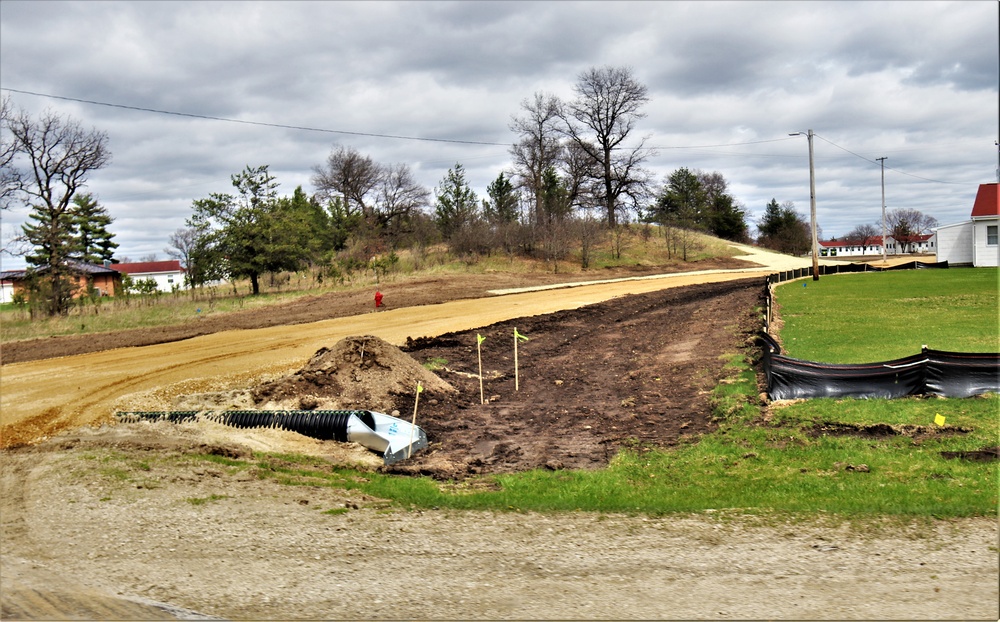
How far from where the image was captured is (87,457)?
1147cm

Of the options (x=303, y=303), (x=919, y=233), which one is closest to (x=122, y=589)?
(x=303, y=303)

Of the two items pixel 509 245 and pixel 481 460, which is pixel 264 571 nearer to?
pixel 481 460

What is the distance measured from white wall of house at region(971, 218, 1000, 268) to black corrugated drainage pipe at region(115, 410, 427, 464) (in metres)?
52.4

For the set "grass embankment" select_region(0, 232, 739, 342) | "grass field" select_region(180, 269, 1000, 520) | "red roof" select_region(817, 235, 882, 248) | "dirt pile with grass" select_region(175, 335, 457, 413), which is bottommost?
"grass field" select_region(180, 269, 1000, 520)

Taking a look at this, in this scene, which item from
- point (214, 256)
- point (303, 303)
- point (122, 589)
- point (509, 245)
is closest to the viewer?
point (122, 589)

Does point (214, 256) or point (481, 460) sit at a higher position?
point (214, 256)

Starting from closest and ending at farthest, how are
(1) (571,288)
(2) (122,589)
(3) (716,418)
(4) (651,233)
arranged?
(2) (122,589) → (3) (716,418) → (1) (571,288) → (4) (651,233)

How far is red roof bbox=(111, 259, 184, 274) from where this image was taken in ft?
379

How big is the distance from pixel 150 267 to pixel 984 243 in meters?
115

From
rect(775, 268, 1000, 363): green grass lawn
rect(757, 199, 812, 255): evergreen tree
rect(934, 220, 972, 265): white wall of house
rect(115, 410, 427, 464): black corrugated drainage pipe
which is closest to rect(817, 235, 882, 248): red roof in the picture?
rect(757, 199, 812, 255): evergreen tree

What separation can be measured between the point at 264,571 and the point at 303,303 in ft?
106

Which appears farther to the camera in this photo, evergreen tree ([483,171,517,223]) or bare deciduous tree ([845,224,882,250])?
bare deciduous tree ([845,224,882,250])

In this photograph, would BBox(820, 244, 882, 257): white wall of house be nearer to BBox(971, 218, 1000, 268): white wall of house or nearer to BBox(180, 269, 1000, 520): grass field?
BBox(971, 218, 1000, 268): white wall of house

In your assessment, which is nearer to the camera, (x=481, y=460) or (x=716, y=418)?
(x=481, y=460)
